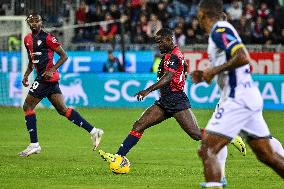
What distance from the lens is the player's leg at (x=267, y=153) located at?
375 inches

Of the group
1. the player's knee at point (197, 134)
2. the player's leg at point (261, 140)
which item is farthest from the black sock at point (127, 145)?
the player's leg at point (261, 140)

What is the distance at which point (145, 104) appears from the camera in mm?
27328

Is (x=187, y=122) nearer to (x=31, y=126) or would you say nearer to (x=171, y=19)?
(x=31, y=126)

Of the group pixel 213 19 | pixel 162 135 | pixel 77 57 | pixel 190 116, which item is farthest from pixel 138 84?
pixel 213 19

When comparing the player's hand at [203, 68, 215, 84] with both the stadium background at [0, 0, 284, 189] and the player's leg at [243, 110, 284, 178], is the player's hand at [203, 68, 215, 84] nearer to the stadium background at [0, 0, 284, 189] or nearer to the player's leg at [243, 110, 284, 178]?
the player's leg at [243, 110, 284, 178]

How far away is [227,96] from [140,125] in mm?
4005

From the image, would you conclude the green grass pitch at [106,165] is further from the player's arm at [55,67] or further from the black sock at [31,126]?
the player's arm at [55,67]

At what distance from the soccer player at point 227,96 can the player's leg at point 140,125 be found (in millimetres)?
3740

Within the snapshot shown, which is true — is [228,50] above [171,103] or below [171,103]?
above

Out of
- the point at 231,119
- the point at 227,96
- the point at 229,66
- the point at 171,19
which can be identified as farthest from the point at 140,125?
the point at 171,19

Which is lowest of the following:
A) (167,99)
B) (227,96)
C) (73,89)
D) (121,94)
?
(121,94)

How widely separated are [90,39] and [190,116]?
61.5 feet

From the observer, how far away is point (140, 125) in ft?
43.4

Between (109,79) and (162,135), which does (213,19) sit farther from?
(109,79)
